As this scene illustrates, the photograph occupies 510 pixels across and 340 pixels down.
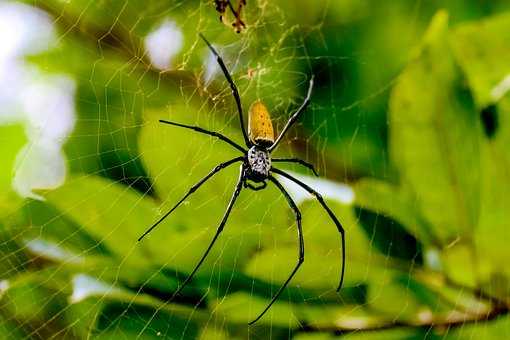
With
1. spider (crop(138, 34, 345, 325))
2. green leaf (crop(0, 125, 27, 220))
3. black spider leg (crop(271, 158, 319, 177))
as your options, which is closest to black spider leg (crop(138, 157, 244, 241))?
spider (crop(138, 34, 345, 325))

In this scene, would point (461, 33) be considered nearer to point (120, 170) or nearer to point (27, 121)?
point (120, 170)

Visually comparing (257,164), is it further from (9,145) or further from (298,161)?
(9,145)

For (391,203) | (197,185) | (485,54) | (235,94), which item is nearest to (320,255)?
(391,203)

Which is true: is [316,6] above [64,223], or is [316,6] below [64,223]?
above

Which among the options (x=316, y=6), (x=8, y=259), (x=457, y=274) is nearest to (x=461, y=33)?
(x=316, y=6)

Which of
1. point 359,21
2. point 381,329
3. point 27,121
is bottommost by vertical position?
point 381,329

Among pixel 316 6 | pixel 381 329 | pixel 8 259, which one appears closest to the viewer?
pixel 8 259

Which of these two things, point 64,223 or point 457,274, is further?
point 457,274
